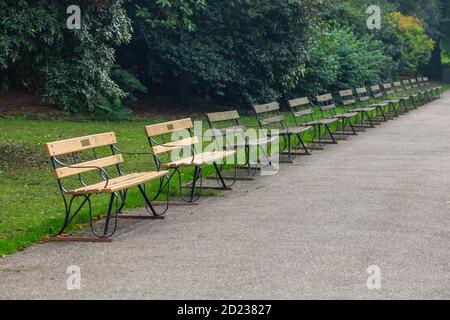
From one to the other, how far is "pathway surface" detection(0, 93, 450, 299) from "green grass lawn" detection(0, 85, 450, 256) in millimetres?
588

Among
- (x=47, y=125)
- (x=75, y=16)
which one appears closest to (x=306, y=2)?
(x=47, y=125)

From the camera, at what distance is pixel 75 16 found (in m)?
Result: 14.1

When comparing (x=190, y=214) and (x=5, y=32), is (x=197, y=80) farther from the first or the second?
(x=190, y=214)

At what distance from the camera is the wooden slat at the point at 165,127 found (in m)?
10.9

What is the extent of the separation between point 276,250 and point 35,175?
5587 mm

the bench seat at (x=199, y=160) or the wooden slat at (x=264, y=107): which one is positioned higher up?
the wooden slat at (x=264, y=107)

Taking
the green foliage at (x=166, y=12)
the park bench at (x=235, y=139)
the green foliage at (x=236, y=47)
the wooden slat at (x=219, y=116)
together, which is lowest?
the park bench at (x=235, y=139)

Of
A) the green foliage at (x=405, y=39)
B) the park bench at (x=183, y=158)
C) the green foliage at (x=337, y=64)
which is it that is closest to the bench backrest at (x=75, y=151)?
the park bench at (x=183, y=158)

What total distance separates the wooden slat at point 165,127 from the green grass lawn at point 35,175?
81 centimetres

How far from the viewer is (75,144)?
9398 millimetres

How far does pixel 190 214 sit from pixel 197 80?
15327 mm

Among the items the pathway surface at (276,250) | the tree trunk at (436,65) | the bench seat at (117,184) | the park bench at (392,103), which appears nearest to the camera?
the pathway surface at (276,250)

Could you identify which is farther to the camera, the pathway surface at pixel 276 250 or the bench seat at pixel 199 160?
the bench seat at pixel 199 160

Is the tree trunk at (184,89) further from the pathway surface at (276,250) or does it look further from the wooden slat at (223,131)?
the pathway surface at (276,250)
